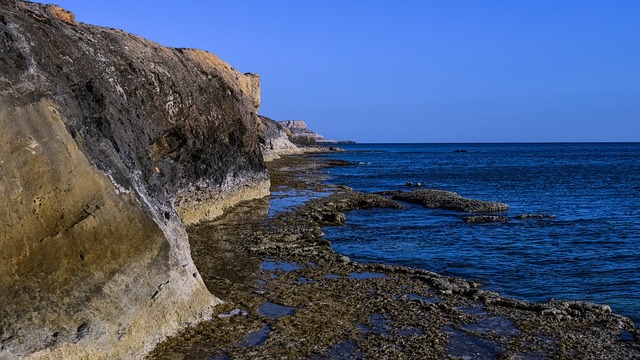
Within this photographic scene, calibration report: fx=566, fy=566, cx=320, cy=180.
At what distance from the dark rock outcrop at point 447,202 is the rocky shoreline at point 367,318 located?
1589cm

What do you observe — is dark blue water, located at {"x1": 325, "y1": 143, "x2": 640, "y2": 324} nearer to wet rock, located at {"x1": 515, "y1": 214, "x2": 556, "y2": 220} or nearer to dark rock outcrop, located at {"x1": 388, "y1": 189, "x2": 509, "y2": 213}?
wet rock, located at {"x1": 515, "y1": 214, "x2": 556, "y2": 220}

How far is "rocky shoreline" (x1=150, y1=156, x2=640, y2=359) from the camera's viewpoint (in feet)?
34.3

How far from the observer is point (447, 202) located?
34188 millimetres

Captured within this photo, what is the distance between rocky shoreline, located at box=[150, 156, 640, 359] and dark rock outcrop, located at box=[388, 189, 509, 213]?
626 inches

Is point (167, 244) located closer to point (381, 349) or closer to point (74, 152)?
point (74, 152)

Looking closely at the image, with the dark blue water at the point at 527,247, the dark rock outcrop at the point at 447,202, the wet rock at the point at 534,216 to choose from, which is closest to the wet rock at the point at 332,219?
the dark blue water at the point at 527,247

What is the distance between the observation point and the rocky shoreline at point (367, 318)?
34.3ft

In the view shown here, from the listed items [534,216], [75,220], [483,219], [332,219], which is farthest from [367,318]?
[534,216]

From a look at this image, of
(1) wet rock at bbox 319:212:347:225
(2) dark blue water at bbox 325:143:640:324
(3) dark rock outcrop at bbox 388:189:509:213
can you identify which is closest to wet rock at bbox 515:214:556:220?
(2) dark blue water at bbox 325:143:640:324

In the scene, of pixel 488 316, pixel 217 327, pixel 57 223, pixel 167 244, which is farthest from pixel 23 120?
pixel 488 316

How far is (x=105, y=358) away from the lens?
919cm

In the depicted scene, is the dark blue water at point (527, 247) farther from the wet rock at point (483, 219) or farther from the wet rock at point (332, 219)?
the wet rock at point (332, 219)

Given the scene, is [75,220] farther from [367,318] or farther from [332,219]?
[332,219]

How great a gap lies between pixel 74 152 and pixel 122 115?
5503 mm
